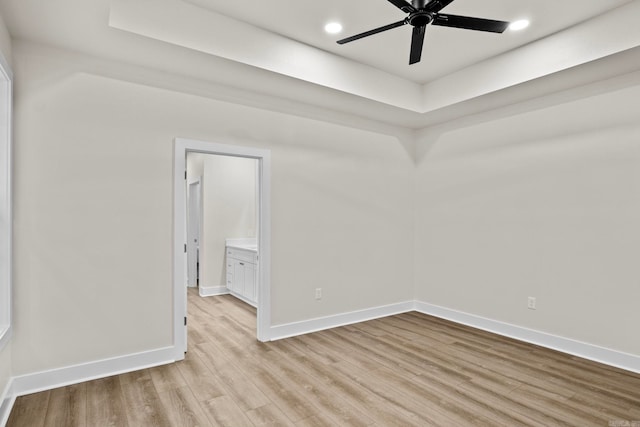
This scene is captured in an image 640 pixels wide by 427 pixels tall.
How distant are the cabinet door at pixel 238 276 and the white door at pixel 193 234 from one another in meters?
1.33

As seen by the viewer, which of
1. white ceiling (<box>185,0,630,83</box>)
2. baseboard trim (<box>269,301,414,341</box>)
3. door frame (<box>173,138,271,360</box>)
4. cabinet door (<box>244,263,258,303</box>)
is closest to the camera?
white ceiling (<box>185,0,630,83</box>)

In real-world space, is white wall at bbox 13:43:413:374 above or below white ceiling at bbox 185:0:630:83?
below

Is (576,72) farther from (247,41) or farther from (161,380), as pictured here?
(161,380)

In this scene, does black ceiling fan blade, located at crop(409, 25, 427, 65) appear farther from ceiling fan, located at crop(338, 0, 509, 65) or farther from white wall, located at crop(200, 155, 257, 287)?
white wall, located at crop(200, 155, 257, 287)

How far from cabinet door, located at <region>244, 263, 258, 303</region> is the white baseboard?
0.88m

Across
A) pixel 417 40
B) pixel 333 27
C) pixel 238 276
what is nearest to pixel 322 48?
pixel 333 27

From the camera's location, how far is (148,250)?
3.24 metres

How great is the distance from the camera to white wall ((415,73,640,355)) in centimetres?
331

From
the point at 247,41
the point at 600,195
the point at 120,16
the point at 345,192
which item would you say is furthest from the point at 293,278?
the point at 600,195

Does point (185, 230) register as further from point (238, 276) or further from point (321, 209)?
point (238, 276)

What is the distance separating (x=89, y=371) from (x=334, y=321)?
98.8 inches

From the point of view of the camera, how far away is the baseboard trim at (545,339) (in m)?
3.24

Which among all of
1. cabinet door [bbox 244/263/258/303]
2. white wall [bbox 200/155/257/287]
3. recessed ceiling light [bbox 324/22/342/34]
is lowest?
cabinet door [bbox 244/263/258/303]

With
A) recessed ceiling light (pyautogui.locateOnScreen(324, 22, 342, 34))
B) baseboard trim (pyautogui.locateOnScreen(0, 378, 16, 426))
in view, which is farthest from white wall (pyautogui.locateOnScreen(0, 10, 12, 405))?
recessed ceiling light (pyautogui.locateOnScreen(324, 22, 342, 34))
